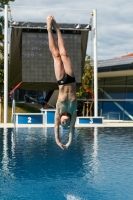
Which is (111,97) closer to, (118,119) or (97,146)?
(118,119)

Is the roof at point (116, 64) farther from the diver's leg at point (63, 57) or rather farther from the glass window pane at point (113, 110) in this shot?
the diver's leg at point (63, 57)

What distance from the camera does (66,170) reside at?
1318cm

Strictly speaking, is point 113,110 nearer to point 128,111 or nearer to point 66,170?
point 128,111

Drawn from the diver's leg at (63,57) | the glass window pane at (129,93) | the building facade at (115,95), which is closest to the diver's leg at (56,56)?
the diver's leg at (63,57)

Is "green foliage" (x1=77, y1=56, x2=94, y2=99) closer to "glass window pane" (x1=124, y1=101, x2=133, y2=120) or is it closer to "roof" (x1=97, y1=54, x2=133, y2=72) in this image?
"roof" (x1=97, y1=54, x2=133, y2=72)

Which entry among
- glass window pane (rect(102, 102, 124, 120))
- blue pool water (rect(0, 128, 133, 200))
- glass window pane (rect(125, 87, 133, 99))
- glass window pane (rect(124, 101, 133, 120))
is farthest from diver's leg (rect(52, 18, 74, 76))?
glass window pane (rect(125, 87, 133, 99))

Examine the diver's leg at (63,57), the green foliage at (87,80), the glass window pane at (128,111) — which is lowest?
the glass window pane at (128,111)

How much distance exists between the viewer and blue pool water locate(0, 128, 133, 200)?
34.6 ft

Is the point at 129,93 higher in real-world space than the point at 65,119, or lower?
higher

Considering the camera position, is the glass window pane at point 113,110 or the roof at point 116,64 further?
the glass window pane at point 113,110

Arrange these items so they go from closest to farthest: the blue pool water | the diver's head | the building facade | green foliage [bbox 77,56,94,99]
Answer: the diver's head < the blue pool water < green foliage [bbox 77,56,94,99] < the building facade

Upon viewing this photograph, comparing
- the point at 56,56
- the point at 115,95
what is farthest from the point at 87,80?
the point at 56,56

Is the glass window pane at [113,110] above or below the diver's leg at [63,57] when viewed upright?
below

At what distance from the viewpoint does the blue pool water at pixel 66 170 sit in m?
10.5
